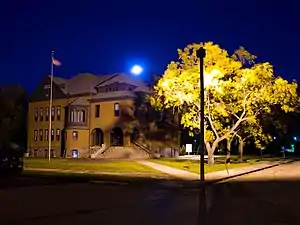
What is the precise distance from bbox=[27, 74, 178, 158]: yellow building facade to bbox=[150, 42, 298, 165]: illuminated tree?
797 inches

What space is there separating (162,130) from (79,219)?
54503 mm

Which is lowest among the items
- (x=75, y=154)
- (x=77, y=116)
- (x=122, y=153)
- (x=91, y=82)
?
(x=75, y=154)

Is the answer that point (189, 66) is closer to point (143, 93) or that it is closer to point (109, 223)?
point (143, 93)

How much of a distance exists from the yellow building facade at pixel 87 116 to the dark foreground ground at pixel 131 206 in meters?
40.8

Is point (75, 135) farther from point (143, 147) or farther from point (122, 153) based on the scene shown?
point (143, 147)

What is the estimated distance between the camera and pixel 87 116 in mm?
66562

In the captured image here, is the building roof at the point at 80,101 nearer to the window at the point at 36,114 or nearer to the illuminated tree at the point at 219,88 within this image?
the window at the point at 36,114

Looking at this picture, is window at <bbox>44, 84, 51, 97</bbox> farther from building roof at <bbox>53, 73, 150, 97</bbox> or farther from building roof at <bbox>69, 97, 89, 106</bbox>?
building roof at <bbox>69, 97, 89, 106</bbox>

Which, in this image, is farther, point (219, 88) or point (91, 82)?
point (91, 82)

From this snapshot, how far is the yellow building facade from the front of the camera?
64213mm

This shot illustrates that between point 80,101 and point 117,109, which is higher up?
point 80,101

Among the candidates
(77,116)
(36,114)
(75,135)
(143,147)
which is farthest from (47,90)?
(143,147)

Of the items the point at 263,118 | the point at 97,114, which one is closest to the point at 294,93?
the point at 263,118

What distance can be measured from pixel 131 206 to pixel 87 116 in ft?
168
